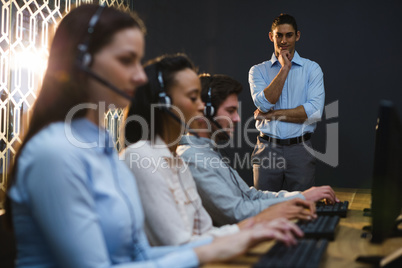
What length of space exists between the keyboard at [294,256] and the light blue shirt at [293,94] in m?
1.84

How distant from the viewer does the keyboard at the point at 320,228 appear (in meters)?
1.29

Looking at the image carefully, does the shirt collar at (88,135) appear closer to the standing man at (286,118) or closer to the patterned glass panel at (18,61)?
the patterned glass panel at (18,61)

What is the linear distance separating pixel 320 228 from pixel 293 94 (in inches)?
69.7

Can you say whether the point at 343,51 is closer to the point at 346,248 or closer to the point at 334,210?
the point at 334,210

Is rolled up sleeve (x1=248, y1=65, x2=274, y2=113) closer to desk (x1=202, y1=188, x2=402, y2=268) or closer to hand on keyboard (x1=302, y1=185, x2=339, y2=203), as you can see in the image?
hand on keyboard (x1=302, y1=185, x2=339, y2=203)

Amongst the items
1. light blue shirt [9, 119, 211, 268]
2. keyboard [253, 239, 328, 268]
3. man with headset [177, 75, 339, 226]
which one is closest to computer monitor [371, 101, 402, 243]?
keyboard [253, 239, 328, 268]

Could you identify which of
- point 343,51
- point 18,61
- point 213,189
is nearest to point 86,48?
point 213,189

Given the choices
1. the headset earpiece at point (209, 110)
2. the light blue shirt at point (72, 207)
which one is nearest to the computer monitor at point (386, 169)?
the light blue shirt at point (72, 207)

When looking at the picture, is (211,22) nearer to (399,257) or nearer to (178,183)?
(178,183)

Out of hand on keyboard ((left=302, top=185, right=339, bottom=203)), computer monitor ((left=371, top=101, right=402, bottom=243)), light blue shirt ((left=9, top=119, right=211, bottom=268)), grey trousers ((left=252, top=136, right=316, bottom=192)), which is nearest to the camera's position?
light blue shirt ((left=9, top=119, right=211, bottom=268))

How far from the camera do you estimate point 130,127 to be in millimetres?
1483

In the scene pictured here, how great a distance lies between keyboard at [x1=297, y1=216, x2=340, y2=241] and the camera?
1288 millimetres

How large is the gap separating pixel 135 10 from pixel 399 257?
11.8 feet

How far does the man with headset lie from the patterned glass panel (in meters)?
1.06
